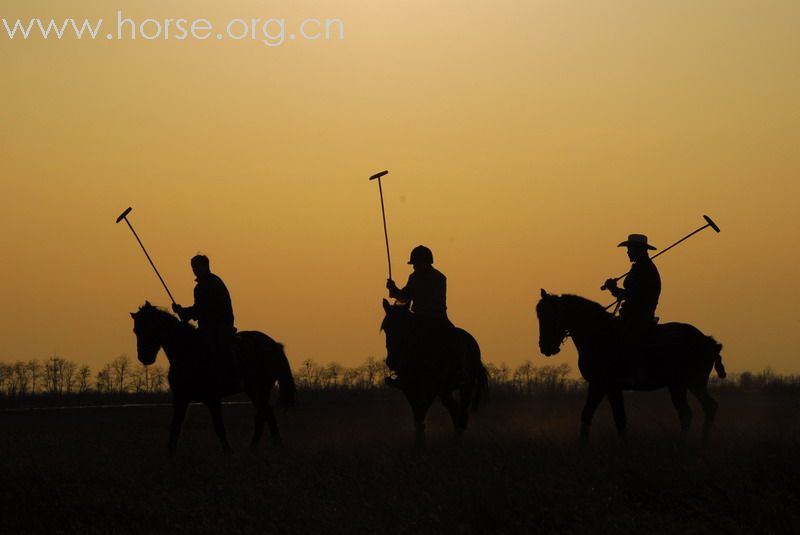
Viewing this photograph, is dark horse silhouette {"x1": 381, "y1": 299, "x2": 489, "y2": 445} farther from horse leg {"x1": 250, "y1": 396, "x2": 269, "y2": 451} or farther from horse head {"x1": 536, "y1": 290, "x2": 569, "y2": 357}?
horse leg {"x1": 250, "y1": 396, "x2": 269, "y2": 451}

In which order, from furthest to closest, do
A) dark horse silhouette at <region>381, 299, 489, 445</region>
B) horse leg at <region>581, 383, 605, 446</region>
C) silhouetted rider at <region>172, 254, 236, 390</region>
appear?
dark horse silhouette at <region>381, 299, 489, 445</region> < silhouetted rider at <region>172, 254, 236, 390</region> < horse leg at <region>581, 383, 605, 446</region>

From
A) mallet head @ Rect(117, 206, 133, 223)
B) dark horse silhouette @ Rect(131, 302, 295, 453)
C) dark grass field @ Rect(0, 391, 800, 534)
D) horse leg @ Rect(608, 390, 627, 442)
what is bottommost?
dark grass field @ Rect(0, 391, 800, 534)

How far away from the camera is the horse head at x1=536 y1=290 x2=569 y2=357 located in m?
20.1

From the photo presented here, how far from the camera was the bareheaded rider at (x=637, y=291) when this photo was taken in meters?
20.1

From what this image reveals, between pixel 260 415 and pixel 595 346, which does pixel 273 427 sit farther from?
Result: pixel 595 346

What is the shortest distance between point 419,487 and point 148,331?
22.3ft

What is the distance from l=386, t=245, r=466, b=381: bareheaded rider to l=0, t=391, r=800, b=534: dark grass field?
1.44m

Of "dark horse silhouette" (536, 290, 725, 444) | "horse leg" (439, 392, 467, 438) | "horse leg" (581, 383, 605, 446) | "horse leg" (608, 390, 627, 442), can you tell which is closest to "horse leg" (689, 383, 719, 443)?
"dark horse silhouette" (536, 290, 725, 444)

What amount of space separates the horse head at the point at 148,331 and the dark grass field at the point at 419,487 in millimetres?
1425

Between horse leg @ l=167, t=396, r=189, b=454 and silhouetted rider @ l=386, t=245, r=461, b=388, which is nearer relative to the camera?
horse leg @ l=167, t=396, r=189, b=454

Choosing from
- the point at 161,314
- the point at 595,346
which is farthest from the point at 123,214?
the point at 595,346

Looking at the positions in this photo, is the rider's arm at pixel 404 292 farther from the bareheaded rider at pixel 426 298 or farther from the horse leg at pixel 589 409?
the horse leg at pixel 589 409

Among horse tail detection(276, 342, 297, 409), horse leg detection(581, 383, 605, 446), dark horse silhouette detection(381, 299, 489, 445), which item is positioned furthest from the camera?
horse tail detection(276, 342, 297, 409)

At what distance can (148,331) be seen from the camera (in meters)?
20.3
